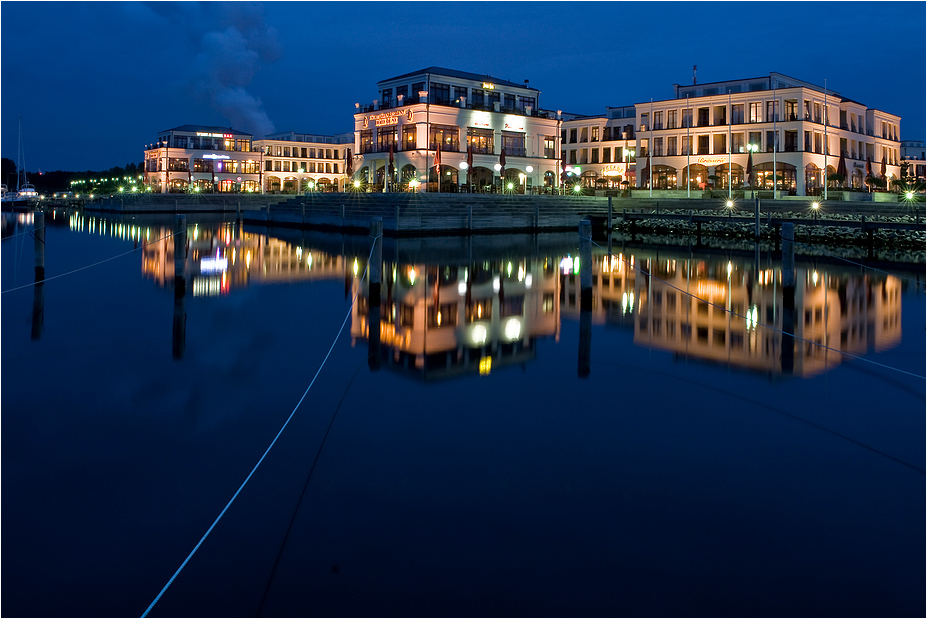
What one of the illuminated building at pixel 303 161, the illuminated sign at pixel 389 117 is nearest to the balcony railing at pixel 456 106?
the illuminated sign at pixel 389 117

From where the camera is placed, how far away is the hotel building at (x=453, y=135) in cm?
5750

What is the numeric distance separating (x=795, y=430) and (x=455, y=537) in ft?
16.4

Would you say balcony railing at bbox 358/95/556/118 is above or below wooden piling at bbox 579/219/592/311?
above

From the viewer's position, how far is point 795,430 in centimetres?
905

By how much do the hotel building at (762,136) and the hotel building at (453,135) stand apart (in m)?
10.9

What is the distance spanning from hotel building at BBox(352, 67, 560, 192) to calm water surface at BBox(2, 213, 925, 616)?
134 feet

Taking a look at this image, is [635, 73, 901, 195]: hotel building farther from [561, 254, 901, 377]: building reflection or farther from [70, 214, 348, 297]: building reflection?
[561, 254, 901, 377]: building reflection

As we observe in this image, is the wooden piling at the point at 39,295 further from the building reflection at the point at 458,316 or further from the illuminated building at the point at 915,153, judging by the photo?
the illuminated building at the point at 915,153

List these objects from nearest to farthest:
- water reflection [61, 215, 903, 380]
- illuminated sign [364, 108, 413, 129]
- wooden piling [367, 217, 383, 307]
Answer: water reflection [61, 215, 903, 380], wooden piling [367, 217, 383, 307], illuminated sign [364, 108, 413, 129]

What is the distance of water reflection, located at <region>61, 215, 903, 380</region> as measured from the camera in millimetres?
13578

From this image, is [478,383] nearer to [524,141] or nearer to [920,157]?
[524,141]

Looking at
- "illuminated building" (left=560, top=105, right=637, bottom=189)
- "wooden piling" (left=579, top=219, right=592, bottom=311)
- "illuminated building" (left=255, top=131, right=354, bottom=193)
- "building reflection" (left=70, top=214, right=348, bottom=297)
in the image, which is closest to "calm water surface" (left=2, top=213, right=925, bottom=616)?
"wooden piling" (left=579, top=219, right=592, bottom=311)

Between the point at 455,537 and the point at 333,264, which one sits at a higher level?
the point at 333,264

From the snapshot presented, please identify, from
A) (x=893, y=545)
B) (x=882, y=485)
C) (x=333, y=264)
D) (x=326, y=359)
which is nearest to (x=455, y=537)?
(x=893, y=545)
